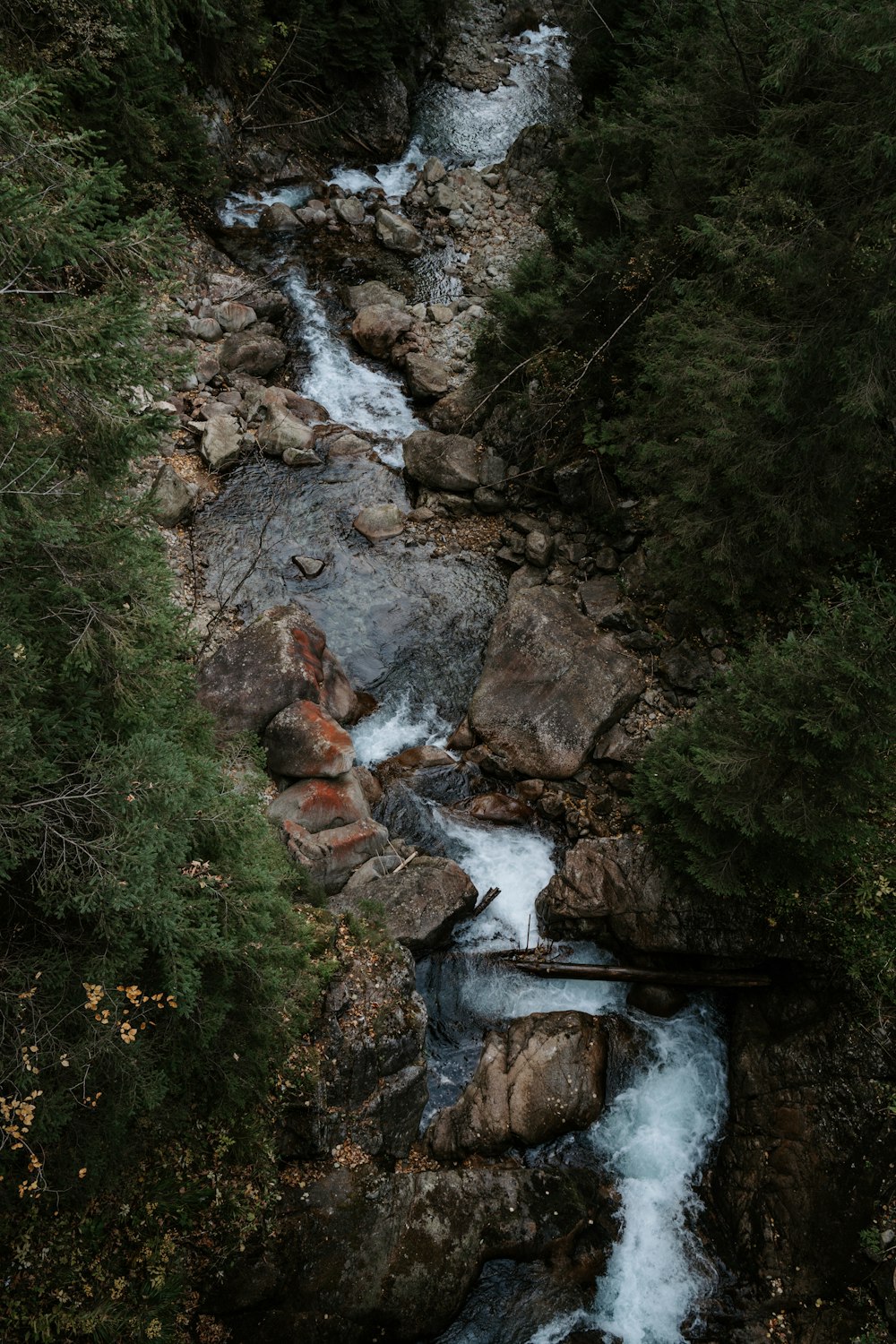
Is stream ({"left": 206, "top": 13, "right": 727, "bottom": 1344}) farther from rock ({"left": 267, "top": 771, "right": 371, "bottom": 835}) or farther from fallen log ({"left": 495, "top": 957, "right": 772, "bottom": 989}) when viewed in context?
rock ({"left": 267, "top": 771, "right": 371, "bottom": 835})

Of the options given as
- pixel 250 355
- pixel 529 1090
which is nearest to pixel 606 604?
pixel 529 1090

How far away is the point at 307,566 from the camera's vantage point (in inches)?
520

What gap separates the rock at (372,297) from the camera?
685 inches

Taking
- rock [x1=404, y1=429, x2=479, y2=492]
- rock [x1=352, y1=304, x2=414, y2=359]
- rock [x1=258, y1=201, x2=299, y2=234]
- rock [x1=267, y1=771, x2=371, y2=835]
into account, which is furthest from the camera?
rock [x1=258, y1=201, x2=299, y2=234]

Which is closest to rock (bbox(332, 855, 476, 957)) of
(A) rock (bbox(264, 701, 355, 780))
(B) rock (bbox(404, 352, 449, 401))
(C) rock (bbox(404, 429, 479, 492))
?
(A) rock (bbox(264, 701, 355, 780))

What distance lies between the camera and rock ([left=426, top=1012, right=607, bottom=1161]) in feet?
26.1

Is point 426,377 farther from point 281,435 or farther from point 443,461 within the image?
point 281,435

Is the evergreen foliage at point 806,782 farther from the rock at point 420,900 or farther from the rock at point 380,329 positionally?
the rock at point 380,329

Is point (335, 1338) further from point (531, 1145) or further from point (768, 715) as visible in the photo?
point (768, 715)

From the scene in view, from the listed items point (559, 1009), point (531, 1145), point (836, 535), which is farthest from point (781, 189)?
point (531, 1145)

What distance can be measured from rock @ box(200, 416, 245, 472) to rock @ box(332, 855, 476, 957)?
8.48 metres

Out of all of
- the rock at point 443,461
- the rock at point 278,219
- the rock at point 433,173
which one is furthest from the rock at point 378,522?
the rock at point 433,173

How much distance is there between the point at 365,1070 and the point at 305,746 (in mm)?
4230

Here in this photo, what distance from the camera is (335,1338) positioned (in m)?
6.26
